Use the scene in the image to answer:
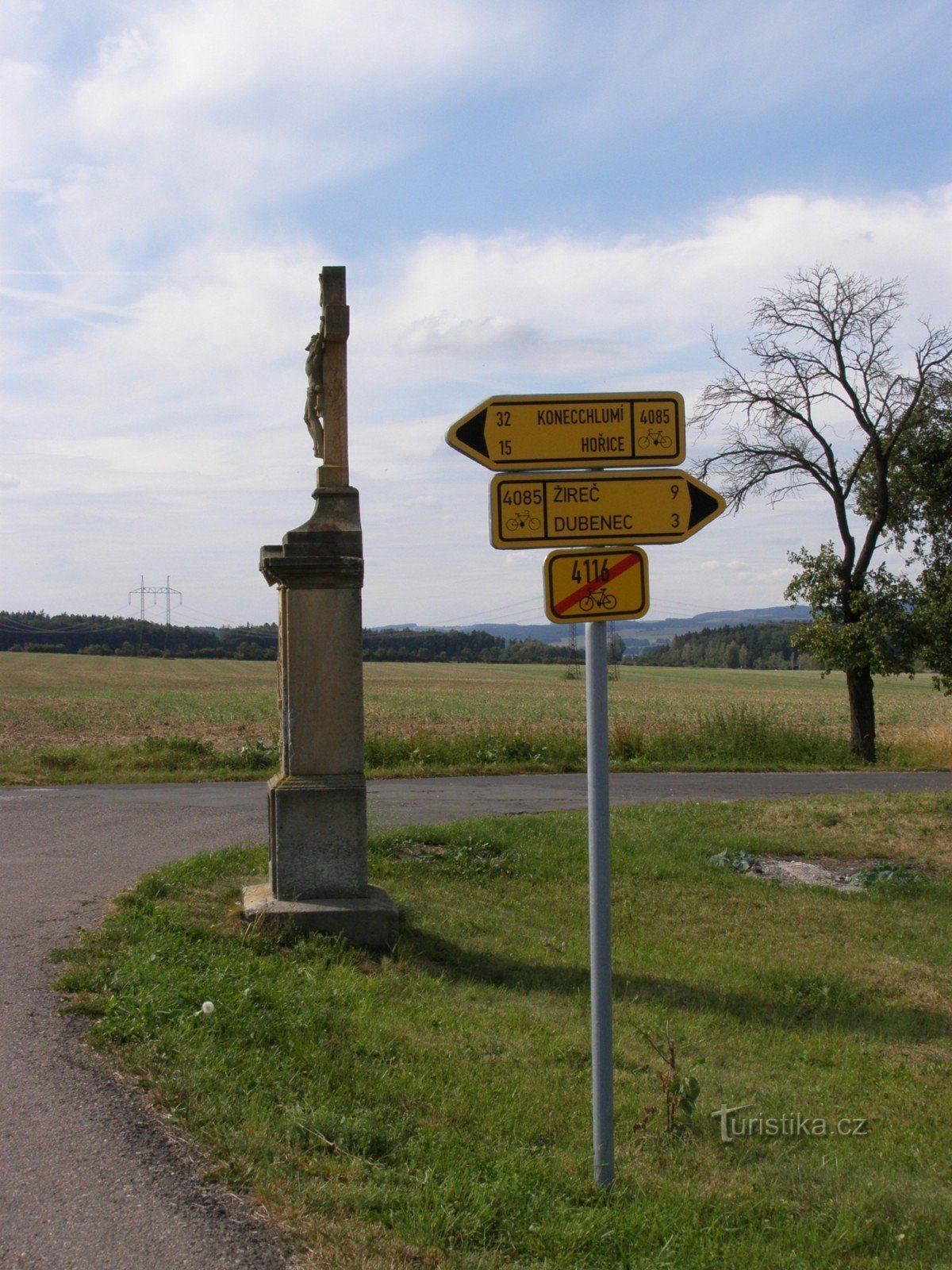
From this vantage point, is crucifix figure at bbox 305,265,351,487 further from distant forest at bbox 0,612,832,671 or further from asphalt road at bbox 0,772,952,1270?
distant forest at bbox 0,612,832,671

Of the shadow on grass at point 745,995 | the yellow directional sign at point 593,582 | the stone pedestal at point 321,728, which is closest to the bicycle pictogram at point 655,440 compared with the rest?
the yellow directional sign at point 593,582

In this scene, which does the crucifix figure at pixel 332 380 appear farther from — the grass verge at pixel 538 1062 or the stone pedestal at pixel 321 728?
the grass verge at pixel 538 1062

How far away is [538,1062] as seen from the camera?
5.08m

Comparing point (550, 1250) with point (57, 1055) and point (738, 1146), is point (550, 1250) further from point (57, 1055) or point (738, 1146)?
point (57, 1055)

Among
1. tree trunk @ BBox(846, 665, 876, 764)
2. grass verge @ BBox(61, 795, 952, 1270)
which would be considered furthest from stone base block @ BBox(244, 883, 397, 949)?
tree trunk @ BBox(846, 665, 876, 764)

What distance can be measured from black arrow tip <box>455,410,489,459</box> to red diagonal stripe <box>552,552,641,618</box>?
0.55m

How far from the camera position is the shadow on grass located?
20.3 feet

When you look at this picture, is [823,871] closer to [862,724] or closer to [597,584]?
[597,584]

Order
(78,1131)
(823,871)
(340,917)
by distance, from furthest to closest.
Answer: (823,871) → (340,917) → (78,1131)

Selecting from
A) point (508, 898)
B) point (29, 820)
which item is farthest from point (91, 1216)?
point (29, 820)

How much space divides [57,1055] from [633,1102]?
2.34m

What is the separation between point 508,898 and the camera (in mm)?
8938

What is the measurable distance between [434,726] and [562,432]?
Result: 73.4 feet

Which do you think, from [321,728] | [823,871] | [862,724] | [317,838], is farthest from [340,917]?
[862,724]
